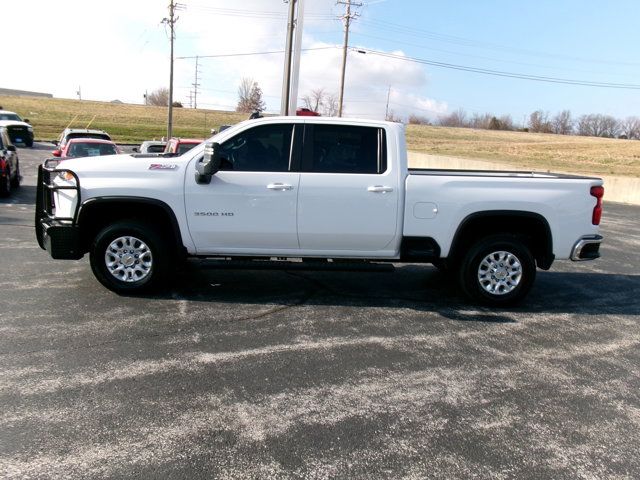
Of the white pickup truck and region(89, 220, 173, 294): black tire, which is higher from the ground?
the white pickup truck

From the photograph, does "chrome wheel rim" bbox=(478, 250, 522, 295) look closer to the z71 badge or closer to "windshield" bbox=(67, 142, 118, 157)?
the z71 badge

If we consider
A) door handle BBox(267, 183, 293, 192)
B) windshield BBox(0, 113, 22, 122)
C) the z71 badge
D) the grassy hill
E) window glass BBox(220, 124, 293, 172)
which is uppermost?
the grassy hill

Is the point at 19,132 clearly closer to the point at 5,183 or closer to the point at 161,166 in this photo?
the point at 5,183

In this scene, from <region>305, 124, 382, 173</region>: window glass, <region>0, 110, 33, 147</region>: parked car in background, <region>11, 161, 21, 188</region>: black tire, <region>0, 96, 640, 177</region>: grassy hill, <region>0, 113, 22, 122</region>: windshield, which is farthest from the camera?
<region>0, 96, 640, 177</region>: grassy hill

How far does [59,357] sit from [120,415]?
45.9 inches

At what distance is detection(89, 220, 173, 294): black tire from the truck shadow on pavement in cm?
40

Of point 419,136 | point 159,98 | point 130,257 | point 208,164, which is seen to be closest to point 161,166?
point 208,164

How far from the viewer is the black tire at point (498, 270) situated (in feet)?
20.0

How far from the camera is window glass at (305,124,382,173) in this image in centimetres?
592

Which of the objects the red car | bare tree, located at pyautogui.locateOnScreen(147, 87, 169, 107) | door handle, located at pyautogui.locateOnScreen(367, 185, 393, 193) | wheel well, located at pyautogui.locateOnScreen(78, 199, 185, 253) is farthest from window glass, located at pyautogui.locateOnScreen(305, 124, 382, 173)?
Result: bare tree, located at pyautogui.locateOnScreen(147, 87, 169, 107)

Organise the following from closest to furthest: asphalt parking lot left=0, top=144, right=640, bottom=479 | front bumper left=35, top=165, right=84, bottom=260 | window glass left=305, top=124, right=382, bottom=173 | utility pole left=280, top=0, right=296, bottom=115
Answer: asphalt parking lot left=0, top=144, right=640, bottom=479 → front bumper left=35, top=165, right=84, bottom=260 → window glass left=305, top=124, right=382, bottom=173 → utility pole left=280, top=0, right=296, bottom=115

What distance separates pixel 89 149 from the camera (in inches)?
535

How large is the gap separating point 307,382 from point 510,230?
341 centimetres

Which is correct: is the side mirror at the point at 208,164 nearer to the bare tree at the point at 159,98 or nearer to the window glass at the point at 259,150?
the window glass at the point at 259,150
